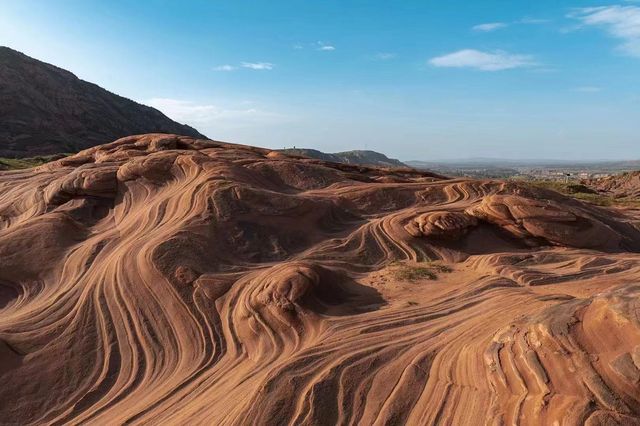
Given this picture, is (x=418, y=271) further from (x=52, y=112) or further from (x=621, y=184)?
(x=52, y=112)

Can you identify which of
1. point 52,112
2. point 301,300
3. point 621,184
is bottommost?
point 301,300

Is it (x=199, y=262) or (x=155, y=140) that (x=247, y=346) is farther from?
Result: (x=155, y=140)

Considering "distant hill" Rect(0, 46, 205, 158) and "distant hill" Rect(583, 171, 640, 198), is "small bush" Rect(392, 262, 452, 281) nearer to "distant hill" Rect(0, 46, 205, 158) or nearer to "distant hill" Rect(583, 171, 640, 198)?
"distant hill" Rect(583, 171, 640, 198)

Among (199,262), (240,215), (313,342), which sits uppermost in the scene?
(240,215)

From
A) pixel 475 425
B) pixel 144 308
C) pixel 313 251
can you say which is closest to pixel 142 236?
pixel 144 308

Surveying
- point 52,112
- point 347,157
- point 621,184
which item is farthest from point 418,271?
point 347,157

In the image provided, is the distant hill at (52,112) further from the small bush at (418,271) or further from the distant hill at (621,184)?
the distant hill at (621,184)
